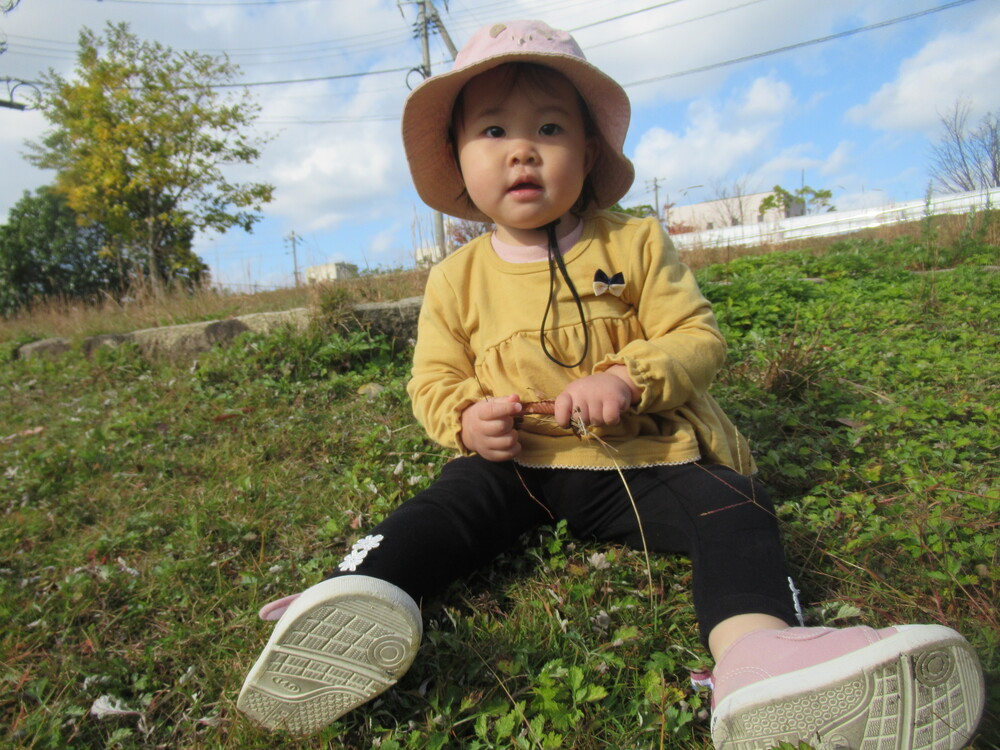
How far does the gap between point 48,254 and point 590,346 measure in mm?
28033

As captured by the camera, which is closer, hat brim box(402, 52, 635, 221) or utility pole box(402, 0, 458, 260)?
hat brim box(402, 52, 635, 221)

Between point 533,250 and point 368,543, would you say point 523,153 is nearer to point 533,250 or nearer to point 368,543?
point 533,250

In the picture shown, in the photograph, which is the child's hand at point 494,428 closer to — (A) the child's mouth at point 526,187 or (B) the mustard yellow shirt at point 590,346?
(B) the mustard yellow shirt at point 590,346

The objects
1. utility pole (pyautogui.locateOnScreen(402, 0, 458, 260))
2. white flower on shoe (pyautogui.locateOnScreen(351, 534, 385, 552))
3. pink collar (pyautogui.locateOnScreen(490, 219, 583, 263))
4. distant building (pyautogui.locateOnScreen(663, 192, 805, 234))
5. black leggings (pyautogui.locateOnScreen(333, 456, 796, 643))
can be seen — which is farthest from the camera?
utility pole (pyautogui.locateOnScreen(402, 0, 458, 260))

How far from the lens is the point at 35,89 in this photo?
63.2 feet

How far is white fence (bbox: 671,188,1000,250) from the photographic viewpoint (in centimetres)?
964

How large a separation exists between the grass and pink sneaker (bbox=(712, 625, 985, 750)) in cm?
19

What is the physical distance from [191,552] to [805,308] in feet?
12.8

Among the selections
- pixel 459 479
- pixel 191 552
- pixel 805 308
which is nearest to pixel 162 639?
pixel 191 552

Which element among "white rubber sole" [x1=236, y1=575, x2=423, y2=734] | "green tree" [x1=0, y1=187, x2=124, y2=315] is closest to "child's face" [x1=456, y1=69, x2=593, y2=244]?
"white rubber sole" [x1=236, y1=575, x2=423, y2=734]

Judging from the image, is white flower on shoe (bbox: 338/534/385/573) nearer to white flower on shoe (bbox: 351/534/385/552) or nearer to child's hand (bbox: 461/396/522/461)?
white flower on shoe (bbox: 351/534/385/552)

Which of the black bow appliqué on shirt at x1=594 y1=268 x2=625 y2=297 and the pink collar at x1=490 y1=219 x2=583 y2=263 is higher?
the pink collar at x1=490 y1=219 x2=583 y2=263

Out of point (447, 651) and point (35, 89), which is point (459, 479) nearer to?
point (447, 651)

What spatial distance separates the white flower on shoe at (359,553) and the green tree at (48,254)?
25190 millimetres
